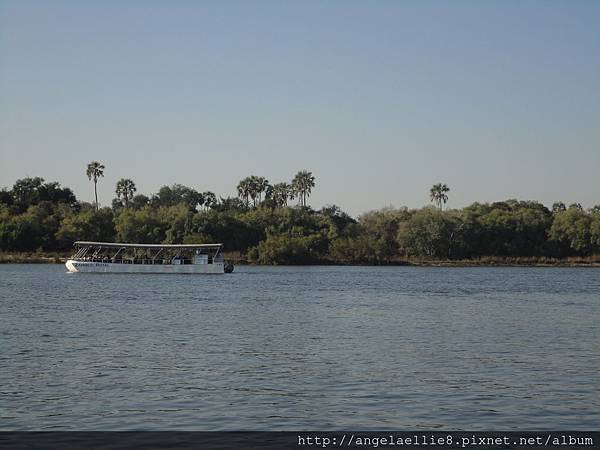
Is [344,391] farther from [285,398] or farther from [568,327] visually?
[568,327]

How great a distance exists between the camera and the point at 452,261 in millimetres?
169250

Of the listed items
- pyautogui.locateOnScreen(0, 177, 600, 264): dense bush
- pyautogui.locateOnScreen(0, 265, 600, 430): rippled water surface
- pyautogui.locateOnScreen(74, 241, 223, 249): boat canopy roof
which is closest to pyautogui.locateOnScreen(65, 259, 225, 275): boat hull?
pyautogui.locateOnScreen(74, 241, 223, 249): boat canopy roof

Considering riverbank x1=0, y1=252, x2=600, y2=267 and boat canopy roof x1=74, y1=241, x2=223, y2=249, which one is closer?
boat canopy roof x1=74, y1=241, x2=223, y2=249

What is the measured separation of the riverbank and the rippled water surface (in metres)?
107

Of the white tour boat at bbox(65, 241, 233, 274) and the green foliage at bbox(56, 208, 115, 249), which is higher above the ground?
the green foliage at bbox(56, 208, 115, 249)

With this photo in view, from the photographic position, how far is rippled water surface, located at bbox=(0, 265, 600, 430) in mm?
22531

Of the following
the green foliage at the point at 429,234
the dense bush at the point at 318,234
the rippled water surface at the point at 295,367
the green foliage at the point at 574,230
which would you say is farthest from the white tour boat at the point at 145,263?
the green foliage at the point at 574,230

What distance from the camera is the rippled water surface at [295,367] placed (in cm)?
2253

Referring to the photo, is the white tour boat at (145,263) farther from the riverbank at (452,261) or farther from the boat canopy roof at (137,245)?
the riverbank at (452,261)

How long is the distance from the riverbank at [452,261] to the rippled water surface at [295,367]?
107 m

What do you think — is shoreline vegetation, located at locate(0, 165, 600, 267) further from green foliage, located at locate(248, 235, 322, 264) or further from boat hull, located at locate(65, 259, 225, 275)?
boat hull, located at locate(65, 259, 225, 275)

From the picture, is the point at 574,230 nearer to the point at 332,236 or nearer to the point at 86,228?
the point at 332,236

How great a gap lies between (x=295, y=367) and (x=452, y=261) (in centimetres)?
14157

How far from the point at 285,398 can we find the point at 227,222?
5882 inches
